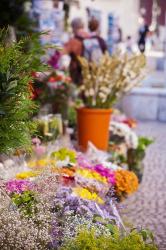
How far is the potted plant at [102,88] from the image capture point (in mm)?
A: 6309

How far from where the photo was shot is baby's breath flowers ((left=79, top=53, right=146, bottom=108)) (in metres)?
6.29

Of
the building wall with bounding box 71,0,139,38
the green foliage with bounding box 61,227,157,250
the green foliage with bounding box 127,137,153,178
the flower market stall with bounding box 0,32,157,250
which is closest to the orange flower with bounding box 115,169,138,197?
the flower market stall with bounding box 0,32,157,250

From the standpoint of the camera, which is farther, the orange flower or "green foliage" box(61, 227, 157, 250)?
the orange flower

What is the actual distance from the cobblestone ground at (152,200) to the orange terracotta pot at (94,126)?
0.66 metres

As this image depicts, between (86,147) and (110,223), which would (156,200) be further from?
(110,223)

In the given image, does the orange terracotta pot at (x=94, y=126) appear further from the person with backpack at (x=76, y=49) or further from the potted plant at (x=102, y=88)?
the person with backpack at (x=76, y=49)

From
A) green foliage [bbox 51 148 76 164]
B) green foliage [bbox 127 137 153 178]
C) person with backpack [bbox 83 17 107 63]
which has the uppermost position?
person with backpack [bbox 83 17 107 63]

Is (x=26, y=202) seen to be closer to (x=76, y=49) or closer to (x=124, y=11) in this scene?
(x=76, y=49)

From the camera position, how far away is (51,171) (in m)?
3.27

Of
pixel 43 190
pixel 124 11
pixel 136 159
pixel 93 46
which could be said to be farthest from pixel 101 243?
pixel 124 11

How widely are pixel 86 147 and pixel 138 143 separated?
0.70 metres

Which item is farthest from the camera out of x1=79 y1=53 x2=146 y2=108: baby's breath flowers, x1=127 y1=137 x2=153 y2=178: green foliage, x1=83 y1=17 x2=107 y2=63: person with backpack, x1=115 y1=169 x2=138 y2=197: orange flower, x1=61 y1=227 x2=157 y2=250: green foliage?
x1=83 y1=17 x2=107 y2=63: person with backpack

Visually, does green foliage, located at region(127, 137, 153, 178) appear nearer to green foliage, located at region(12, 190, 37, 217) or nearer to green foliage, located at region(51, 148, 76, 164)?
green foliage, located at region(51, 148, 76, 164)

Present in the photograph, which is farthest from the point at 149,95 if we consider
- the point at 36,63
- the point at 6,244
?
the point at 6,244
